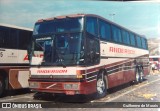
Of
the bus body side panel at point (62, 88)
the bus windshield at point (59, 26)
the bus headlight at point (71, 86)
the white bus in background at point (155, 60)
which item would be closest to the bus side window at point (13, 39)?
the bus windshield at point (59, 26)

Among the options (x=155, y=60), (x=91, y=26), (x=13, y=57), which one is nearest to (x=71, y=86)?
(x=91, y=26)

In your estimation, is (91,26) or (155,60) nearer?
(91,26)

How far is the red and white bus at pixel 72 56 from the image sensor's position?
818cm

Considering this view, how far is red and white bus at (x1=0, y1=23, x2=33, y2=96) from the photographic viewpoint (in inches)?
377

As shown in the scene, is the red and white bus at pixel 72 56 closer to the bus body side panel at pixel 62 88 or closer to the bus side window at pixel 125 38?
the bus body side panel at pixel 62 88

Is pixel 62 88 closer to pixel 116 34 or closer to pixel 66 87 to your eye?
pixel 66 87

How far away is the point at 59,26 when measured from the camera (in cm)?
867

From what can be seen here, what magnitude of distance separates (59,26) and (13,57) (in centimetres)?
223

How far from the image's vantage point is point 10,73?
10.0 metres

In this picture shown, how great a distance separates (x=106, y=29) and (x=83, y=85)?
259 cm

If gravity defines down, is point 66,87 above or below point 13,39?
below

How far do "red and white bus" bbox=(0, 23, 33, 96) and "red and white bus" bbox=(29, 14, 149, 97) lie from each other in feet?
3.54

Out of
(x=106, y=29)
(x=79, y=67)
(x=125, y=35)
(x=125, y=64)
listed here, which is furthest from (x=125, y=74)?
(x=79, y=67)

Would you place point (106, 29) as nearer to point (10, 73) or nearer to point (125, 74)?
point (125, 74)
